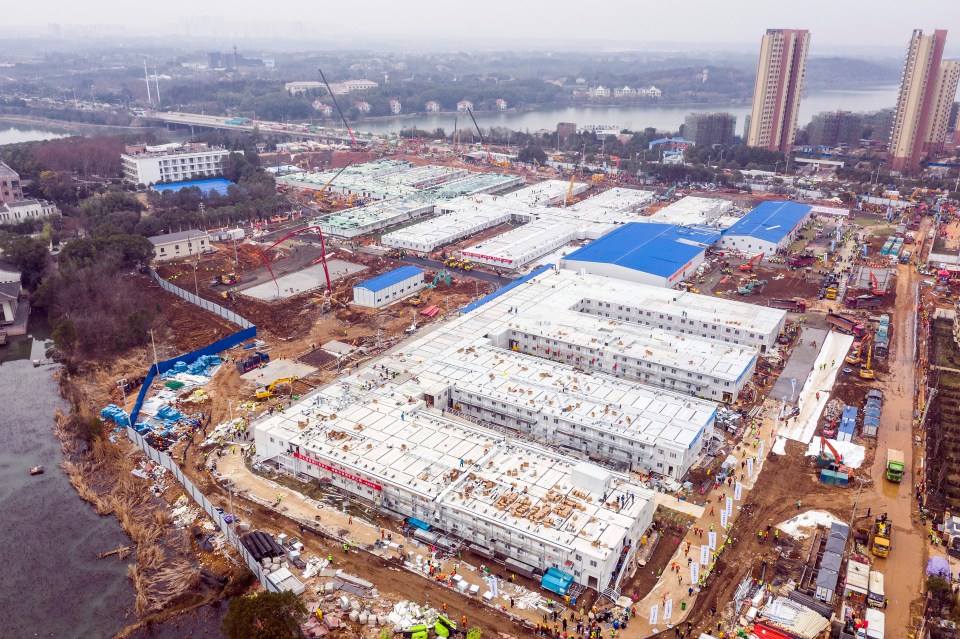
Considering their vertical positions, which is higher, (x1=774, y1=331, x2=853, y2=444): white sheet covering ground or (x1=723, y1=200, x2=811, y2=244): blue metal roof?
(x1=723, y1=200, x2=811, y2=244): blue metal roof

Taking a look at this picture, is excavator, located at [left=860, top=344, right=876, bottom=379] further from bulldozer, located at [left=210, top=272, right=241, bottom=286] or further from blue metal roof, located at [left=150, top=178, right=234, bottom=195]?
blue metal roof, located at [left=150, top=178, right=234, bottom=195]

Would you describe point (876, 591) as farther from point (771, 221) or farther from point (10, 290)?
point (10, 290)

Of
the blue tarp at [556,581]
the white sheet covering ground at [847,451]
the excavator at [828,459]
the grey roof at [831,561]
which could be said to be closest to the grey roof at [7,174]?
the blue tarp at [556,581]

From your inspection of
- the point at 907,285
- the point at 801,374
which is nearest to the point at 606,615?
the point at 801,374

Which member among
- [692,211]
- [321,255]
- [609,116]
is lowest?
[321,255]

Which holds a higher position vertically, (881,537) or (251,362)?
(251,362)

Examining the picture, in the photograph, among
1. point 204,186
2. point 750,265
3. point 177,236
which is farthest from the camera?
point 204,186

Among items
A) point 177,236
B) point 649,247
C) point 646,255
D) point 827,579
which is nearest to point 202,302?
point 177,236

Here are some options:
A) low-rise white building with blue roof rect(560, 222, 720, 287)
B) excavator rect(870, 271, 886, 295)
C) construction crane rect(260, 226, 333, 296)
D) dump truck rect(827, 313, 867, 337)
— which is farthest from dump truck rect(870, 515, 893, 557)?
construction crane rect(260, 226, 333, 296)
